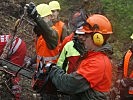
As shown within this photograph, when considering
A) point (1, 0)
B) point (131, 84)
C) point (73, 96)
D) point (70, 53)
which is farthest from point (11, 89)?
point (1, 0)

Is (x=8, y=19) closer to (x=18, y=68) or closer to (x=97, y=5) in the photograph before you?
(x=97, y=5)

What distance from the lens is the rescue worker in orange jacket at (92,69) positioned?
3.82 m

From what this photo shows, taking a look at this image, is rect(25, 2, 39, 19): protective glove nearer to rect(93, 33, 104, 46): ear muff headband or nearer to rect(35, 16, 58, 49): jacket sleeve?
rect(35, 16, 58, 49): jacket sleeve

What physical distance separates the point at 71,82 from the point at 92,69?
0.27 metres

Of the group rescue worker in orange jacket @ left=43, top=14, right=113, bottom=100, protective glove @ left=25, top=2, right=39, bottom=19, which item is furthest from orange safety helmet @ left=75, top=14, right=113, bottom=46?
protective glove @ left=25, top=2, right=39, bottom=19

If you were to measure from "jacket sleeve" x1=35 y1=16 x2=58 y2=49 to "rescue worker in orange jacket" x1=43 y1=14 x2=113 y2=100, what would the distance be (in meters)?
1.21

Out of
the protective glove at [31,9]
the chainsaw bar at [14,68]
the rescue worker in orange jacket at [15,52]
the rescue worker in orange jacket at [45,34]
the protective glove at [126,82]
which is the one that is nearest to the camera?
the protective glove at [31,9]

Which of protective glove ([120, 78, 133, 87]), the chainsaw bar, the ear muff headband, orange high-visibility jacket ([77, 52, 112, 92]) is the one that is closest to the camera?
orange high-visibility jacket ([77, 52, 112, 92])

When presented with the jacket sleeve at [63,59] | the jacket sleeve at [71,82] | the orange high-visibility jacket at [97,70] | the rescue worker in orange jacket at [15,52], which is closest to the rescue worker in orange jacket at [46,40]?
the jacket sleeve at [63,59]

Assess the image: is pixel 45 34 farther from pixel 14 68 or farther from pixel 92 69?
pixel 92 69

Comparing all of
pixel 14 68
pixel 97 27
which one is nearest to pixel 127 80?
pixel 14 68

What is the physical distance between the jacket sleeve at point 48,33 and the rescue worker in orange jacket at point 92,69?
3.98 feet

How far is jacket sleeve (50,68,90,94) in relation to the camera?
3822 millimetres

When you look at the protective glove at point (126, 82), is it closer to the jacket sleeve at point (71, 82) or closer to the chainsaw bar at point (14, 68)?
the chainsaw bar at point (14, 68)
